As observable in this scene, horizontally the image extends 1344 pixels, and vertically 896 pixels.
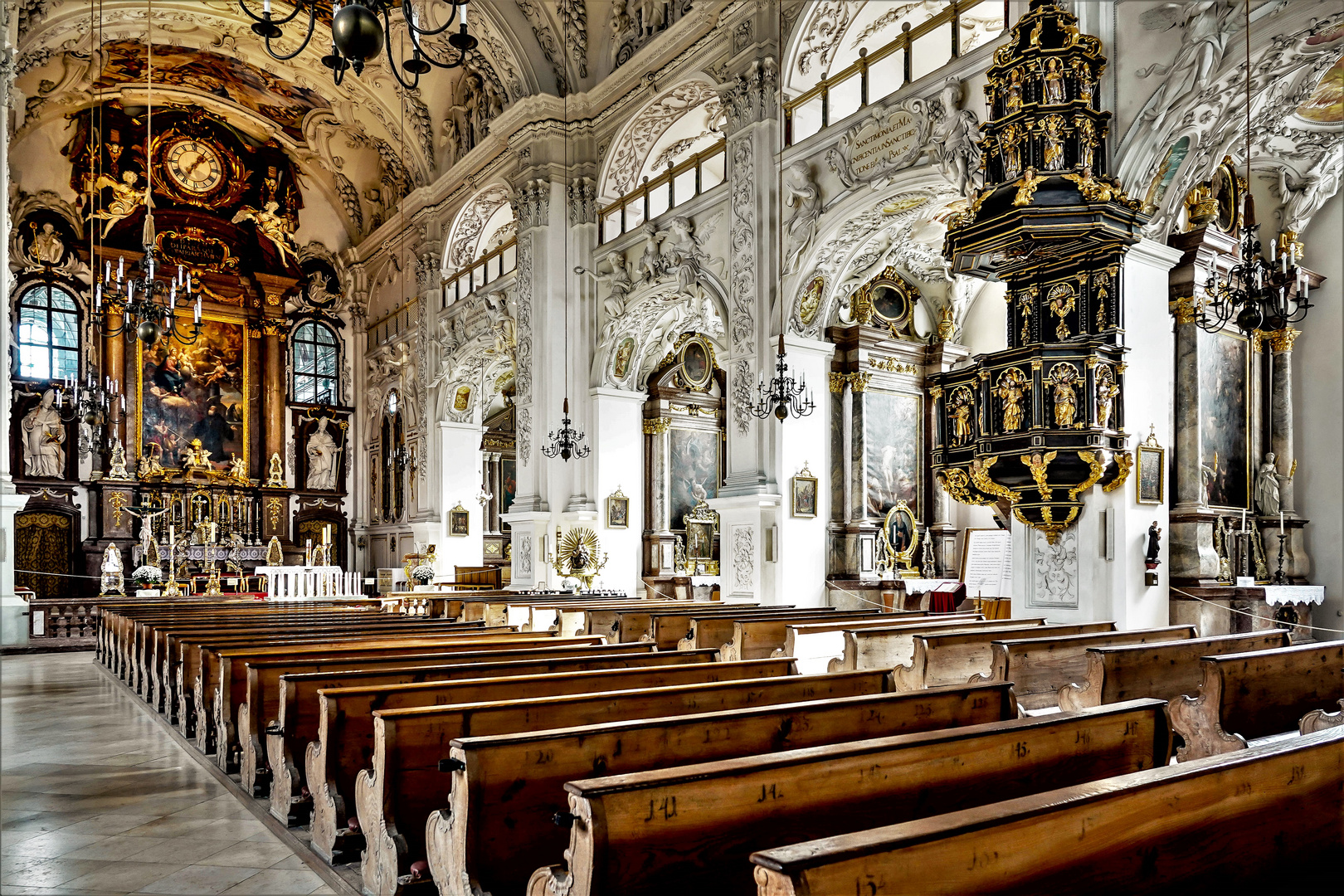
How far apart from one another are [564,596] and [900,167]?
626 centimetres

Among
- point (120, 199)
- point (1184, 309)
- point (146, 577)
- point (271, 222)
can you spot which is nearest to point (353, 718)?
point (1184, 309)

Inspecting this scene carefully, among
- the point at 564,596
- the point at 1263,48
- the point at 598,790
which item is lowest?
the point at 564,596

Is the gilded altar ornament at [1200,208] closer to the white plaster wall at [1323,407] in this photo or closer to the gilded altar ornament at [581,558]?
the white plaster wall at [1323,407]

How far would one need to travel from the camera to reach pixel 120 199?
21.7 metres

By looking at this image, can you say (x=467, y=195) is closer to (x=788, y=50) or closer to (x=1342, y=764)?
(x=788, y=50)

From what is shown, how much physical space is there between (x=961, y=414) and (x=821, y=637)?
2.34 metres

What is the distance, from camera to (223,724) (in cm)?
527

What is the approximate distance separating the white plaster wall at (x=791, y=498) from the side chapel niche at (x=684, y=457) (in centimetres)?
495

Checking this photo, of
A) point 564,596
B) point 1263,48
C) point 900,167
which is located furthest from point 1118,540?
point 564,596

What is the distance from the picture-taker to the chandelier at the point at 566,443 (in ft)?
47.9

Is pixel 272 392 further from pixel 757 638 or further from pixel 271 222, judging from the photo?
pixel 757 638

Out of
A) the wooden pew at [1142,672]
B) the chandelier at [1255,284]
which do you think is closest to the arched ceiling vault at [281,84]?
the chandelier at [1255,284]

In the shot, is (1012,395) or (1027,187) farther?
(1012,395)

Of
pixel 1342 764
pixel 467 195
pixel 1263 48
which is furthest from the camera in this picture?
pixel 467 195
